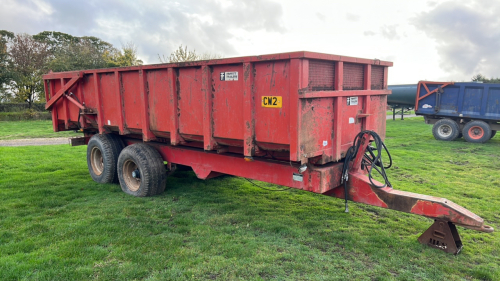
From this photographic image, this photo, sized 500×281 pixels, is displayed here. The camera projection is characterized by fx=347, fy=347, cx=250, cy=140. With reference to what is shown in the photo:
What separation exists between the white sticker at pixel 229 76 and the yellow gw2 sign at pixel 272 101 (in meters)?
0.51

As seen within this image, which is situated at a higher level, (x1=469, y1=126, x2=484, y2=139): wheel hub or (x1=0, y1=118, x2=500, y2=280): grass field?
(x1=469, y1=126, x2=484, y2=139): wheel hub

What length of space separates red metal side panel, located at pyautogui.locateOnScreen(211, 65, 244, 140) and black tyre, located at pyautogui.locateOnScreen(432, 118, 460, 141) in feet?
37.9

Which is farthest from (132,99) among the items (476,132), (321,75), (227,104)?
(476,132)

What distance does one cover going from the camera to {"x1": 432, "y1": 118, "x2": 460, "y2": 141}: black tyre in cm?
1287

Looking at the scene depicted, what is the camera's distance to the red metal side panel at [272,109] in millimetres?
3713

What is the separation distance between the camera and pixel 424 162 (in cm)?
884

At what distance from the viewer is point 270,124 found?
12.8 feet

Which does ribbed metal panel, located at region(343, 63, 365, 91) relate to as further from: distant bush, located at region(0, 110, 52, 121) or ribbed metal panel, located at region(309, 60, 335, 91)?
distant bush, located at region(0, 110, 52, 121)

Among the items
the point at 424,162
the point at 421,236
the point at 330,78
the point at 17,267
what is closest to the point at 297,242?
the point at 421,236

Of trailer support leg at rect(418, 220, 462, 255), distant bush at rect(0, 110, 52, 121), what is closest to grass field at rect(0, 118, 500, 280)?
trailer support leg at rect(418, 220, 462, 255)

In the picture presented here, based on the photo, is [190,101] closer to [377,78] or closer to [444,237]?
[377,78]

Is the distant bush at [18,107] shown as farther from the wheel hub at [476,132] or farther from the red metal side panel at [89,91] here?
the wheel hub at [476,132]

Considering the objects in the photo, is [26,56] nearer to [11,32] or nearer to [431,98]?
[11,32]

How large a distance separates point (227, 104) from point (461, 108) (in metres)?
11.6
